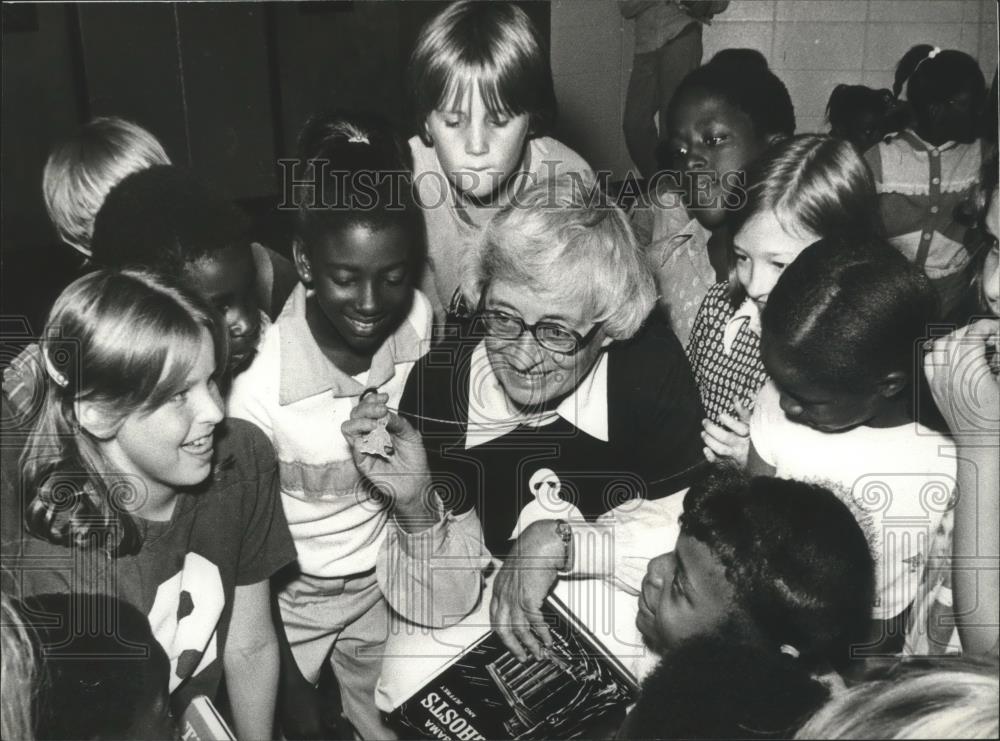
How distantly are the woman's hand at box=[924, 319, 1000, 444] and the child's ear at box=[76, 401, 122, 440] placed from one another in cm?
87

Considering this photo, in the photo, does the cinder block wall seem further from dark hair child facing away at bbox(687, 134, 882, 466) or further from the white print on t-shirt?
the white print on t-shirt

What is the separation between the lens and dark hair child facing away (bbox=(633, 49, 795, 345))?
1.14 meters

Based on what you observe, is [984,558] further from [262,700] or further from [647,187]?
[262,700]

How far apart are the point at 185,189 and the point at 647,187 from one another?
0.58 metres

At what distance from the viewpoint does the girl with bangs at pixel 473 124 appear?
1.09 meters

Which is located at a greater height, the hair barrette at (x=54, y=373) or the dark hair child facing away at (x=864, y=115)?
the dark hair child facing away at (x=864, y=115)

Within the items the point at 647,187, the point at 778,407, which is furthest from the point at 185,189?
the point at 778,407

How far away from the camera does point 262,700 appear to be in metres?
1.05

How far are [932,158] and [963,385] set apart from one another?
0.35 meters

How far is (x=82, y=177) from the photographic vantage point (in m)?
1.04

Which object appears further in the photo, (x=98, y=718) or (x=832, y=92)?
(x=832, y=92)

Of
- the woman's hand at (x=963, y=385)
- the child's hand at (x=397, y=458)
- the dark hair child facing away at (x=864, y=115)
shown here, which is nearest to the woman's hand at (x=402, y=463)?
the child's hand at (x=397, y=458)

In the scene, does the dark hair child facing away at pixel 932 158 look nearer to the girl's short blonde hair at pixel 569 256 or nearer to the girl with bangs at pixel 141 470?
the girl's short blonde hair at pixel 569 256

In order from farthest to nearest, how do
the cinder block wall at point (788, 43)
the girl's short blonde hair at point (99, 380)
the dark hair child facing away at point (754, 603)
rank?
the cinder block wall at point (788, 43), the girl's short blonde hair at point (99, 380), the dark hair child facing away at point (754, 603)
